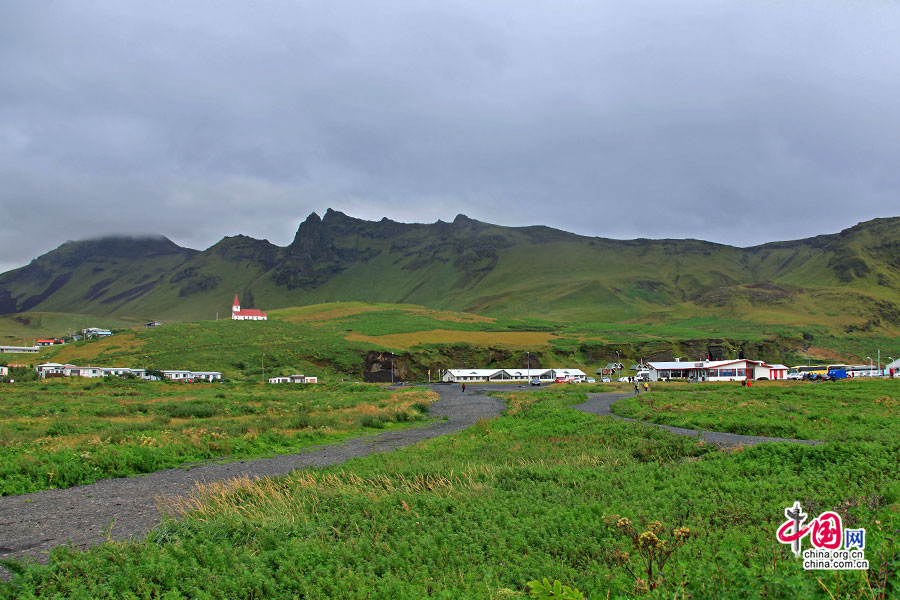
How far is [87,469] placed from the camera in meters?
17.7

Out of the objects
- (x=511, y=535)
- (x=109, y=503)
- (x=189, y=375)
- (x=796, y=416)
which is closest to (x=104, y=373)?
(x=189, y=375)

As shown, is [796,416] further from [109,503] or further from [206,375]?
[206,375]

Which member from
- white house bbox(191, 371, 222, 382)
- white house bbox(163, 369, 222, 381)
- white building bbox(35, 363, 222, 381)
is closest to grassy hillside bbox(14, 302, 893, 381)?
white house bbox(191, 371, 222, 382)

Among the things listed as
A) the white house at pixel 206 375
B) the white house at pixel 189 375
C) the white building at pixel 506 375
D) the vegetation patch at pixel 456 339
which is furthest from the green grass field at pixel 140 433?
the vegetation patch at pixel 456 339

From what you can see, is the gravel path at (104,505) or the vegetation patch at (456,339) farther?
the vegetation patch at (456,339)

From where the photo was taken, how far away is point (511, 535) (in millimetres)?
8406

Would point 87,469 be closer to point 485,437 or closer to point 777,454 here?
point 485,437

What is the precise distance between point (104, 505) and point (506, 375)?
9462cm

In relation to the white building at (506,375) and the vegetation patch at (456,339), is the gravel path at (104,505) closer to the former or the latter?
the white building at (506,375)

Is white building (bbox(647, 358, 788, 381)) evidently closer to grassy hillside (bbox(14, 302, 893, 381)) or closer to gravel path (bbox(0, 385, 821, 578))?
grassy hillside (bbox(14, 302, 893, 381))

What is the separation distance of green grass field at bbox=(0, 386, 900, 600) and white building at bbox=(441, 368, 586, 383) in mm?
89391

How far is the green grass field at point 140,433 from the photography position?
57.5 feet

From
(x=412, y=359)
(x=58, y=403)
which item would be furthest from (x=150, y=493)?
(x=412, y=359)

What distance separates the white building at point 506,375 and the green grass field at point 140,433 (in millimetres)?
58046
